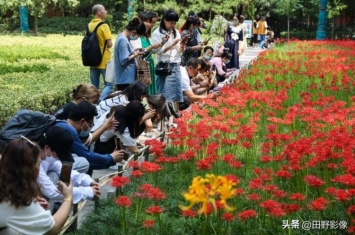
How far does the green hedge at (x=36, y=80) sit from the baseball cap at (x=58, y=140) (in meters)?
3.25

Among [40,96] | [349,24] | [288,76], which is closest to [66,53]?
[288,76]

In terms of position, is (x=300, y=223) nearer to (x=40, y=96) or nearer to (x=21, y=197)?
(x=21, y=197)

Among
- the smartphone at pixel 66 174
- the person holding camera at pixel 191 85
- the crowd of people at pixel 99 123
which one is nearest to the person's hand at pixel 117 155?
the crowd of people at pixel 99 123

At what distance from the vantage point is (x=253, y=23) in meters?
31.0

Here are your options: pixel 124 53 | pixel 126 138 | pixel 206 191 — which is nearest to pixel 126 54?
pixel 124 53

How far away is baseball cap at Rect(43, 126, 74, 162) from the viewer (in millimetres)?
5129

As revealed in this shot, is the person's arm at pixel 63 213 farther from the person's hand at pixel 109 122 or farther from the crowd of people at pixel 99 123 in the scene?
the person's hand at pixel 109 122

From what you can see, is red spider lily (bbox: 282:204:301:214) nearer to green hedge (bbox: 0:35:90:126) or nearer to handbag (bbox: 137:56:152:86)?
green hedge (bbox: 0:35:90:126)

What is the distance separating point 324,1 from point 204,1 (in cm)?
526

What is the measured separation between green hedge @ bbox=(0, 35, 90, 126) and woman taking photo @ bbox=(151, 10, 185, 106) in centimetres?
157

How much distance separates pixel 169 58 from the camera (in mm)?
9688

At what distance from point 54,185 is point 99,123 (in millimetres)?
2366

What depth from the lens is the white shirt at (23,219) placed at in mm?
3840

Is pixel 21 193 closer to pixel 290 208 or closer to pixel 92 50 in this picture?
pixel 290 208
